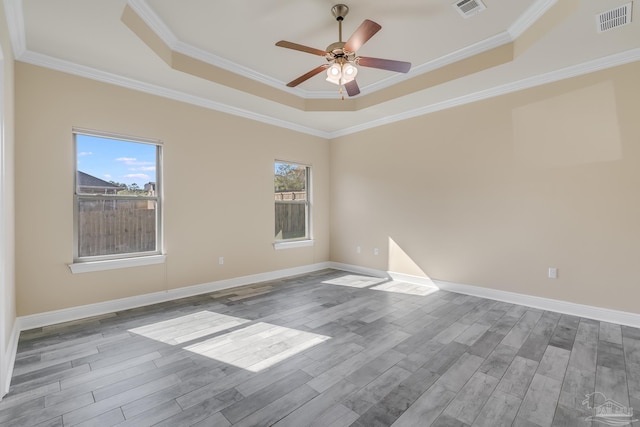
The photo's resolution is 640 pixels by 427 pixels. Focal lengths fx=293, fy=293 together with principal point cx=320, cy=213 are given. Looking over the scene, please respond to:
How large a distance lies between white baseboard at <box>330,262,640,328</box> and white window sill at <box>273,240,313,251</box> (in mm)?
Answer: 1613

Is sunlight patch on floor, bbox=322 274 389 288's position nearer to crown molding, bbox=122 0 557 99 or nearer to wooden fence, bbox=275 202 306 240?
wooden fence, bbox=275 202 306 240

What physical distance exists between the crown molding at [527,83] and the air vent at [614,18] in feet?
2.38

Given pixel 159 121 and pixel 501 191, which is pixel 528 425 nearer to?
pixel 501 191

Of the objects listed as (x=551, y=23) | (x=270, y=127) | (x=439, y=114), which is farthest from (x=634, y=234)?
(x=270, y=127)

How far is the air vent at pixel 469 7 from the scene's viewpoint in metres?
2.66

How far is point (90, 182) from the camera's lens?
3.48 meters

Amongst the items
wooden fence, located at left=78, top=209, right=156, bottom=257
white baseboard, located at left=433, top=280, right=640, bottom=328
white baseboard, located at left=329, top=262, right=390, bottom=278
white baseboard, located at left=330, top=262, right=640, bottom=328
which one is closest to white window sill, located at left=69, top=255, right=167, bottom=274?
wooden fence, located at left=78, top=209, right=156, bottom=257

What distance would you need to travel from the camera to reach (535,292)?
3697mm

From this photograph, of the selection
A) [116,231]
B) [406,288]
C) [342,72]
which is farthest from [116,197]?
[406,288]

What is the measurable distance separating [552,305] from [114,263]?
17.5 ft

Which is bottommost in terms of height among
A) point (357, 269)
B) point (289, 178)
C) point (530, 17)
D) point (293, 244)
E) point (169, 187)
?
point (357, 269)

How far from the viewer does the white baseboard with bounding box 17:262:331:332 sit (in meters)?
3.09

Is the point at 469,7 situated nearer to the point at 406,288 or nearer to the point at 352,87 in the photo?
the point at 352,87

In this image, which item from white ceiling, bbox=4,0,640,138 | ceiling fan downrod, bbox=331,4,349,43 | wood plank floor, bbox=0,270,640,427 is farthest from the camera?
ceiling fan downrod, bbox=331,4,349,43
